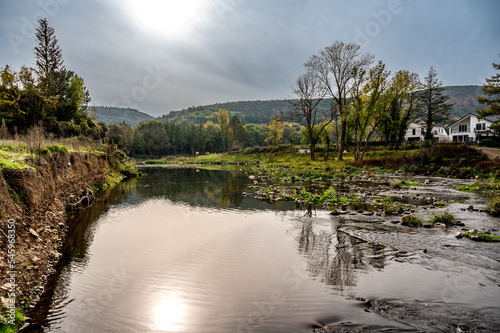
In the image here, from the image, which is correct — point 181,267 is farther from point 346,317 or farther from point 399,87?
point 399,87

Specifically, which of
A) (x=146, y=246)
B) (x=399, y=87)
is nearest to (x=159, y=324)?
(x=146, y=246)

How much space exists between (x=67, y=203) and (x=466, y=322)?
18.1 m

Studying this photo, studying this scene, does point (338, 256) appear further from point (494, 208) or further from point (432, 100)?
point (432, 100)

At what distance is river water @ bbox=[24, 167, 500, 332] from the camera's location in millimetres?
5480

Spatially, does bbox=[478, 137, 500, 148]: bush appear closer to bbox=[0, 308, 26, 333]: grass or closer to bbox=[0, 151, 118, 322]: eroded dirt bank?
bbox=[0, 151, 118, 322]: eroded dirt bank

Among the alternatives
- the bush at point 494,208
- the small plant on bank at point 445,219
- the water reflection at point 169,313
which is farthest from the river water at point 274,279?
the small plant on bank at point 445,219

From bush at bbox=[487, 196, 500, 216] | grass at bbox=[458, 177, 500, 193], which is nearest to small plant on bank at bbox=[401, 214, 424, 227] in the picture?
bush at bbox=[487, 196, 500, 216]

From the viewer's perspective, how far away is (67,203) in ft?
50.5

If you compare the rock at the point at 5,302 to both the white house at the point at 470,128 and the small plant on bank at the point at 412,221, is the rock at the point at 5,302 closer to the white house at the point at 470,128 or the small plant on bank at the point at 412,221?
the small plant on bank at the point at 412,221

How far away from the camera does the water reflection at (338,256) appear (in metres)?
7.27

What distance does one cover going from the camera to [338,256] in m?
8.80

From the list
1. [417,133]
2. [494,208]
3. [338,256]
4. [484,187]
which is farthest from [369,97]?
[417,133]

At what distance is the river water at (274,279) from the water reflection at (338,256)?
43mm

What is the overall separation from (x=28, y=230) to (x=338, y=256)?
9.77 meters
